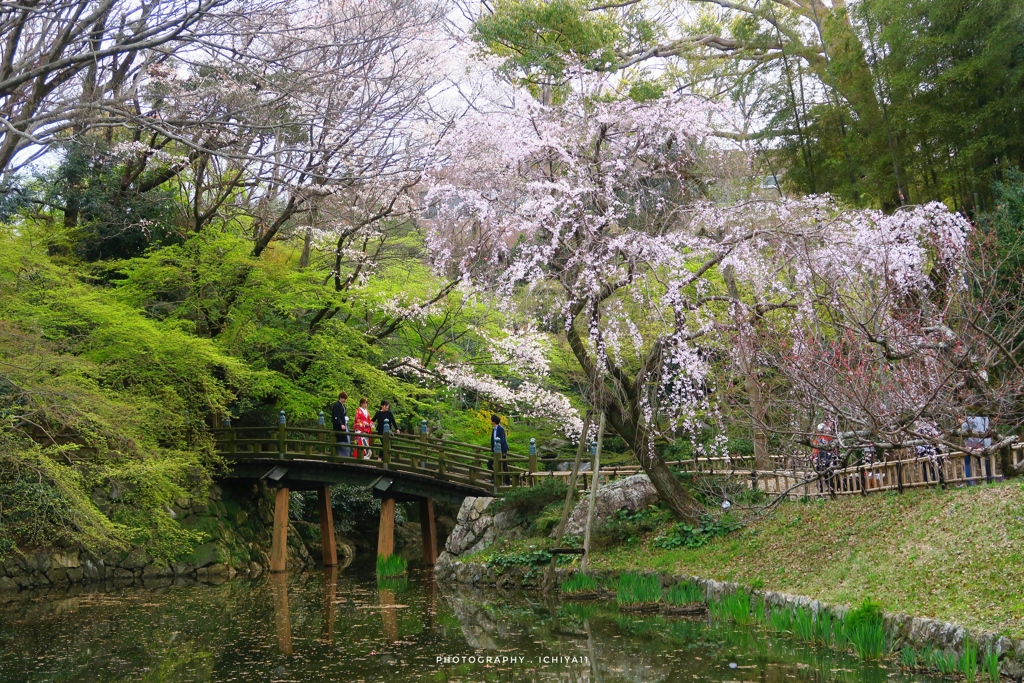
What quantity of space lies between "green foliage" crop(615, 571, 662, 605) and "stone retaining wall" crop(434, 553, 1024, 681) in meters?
0.20

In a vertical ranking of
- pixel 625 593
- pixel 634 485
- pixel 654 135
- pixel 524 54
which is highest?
pixel 524 54

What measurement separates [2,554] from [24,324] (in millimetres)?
4102

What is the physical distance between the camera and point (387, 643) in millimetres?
10070

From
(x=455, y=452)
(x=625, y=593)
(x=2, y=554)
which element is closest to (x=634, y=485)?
(x=625, y=593)

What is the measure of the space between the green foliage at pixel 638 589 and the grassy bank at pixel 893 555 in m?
0.35

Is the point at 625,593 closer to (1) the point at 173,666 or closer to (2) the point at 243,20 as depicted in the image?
(1) the point at 173,666

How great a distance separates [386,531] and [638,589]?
7.44 metres

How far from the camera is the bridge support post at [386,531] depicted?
1820 cm

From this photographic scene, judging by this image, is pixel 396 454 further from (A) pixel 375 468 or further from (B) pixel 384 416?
(B) pixel 384 416

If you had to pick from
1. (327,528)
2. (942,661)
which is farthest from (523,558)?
(942,661)

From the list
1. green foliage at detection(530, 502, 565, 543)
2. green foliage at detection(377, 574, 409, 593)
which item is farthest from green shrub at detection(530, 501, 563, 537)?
green foliage at detection(377, 574, 409, 593)

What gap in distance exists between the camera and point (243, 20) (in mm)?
10031

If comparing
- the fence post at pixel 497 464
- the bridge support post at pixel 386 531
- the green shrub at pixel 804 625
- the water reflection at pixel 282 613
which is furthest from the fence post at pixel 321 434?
the green shrub at pixel 804 625

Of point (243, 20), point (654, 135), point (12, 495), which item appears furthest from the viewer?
point (12, 495)
